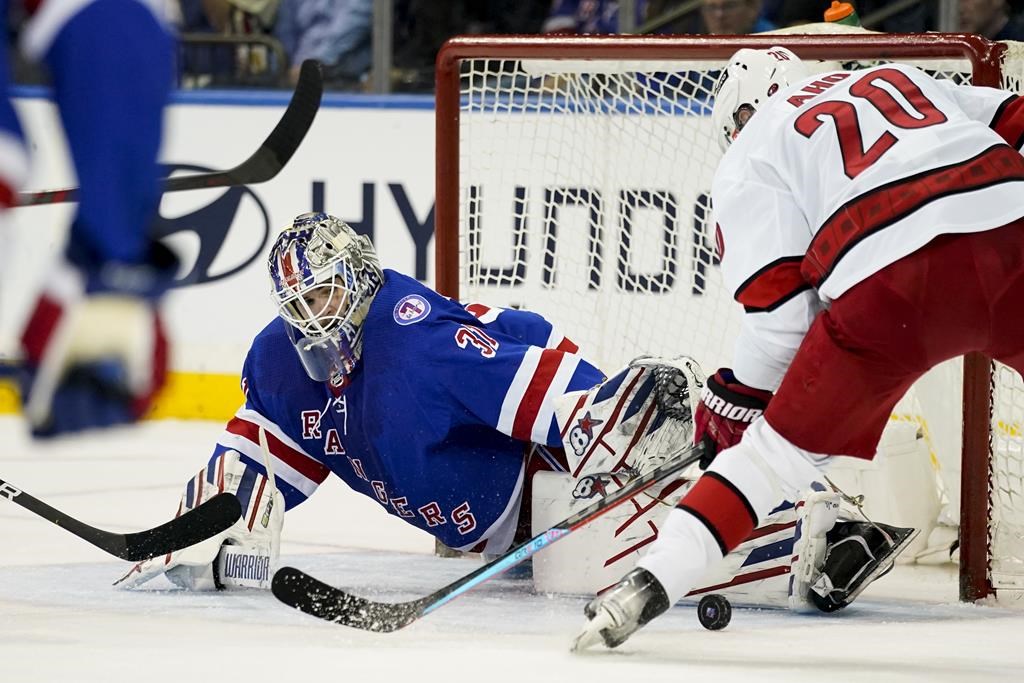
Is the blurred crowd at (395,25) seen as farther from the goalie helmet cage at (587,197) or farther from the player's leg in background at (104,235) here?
the player's leg in background at (104,235)

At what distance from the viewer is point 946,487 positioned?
390cm

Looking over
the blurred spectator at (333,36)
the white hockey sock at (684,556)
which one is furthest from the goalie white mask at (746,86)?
the blurred spectator at (333,36)

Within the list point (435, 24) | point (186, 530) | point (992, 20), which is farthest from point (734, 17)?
point (186, 530)

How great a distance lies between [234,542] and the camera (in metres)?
3.30

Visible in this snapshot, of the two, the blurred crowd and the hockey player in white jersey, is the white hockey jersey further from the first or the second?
the blurred crowd

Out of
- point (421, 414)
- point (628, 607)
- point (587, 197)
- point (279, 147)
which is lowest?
point (628, 607)

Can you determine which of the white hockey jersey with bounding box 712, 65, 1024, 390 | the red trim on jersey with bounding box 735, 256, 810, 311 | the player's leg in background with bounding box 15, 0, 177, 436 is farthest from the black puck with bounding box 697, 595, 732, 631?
the player's leg in background with bounding box 15, 0, 177, 436

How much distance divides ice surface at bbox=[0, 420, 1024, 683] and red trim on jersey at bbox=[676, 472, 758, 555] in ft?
0.60

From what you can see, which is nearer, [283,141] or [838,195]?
[283,141]

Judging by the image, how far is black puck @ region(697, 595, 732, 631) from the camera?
2.86m

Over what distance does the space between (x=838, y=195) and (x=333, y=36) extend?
11.4ft

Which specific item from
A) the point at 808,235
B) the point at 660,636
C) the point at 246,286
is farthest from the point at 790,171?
the point at 246,286

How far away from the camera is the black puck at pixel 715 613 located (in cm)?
286

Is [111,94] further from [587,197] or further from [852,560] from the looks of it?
[587,197]
